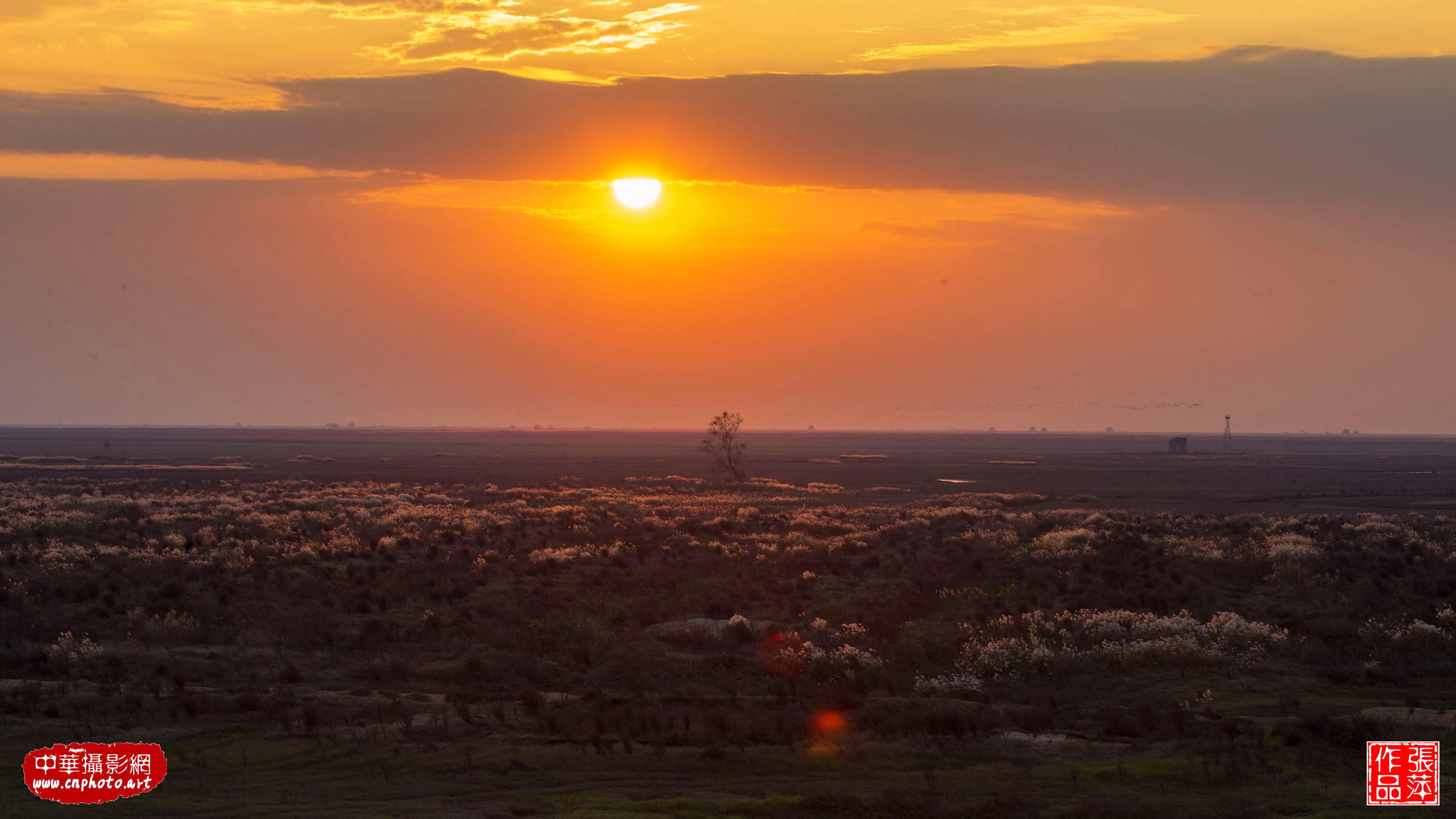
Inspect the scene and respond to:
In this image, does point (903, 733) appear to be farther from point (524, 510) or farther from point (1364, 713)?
point (524, 510)

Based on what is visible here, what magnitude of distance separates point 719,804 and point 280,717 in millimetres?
9449

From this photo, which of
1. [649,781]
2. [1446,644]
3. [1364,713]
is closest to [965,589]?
[1446,644]

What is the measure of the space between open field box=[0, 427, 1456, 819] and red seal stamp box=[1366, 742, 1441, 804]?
33 centimetres

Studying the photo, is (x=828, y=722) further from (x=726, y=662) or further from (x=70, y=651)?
(x=70, y=651)

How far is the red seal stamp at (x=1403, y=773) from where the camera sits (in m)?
13.4

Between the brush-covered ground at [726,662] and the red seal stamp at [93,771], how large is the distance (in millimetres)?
259

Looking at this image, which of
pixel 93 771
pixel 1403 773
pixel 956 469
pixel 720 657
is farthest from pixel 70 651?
pixel 956 469

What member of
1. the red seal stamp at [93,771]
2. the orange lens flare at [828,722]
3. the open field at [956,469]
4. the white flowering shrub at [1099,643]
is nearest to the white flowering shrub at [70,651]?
the red seal stamp at [93,771]

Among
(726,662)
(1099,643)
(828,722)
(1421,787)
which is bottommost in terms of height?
(726,662)

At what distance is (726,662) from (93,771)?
47.3 feet

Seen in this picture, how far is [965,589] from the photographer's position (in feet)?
109

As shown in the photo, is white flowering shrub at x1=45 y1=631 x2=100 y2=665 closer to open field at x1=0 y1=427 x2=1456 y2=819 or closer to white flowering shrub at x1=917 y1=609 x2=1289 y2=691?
open field at x1=0 y1=427 x2=1456 y2=819

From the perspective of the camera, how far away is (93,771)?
13.7 metres

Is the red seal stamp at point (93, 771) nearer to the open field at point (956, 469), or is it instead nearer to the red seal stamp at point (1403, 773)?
the red seal stamp at point (1403, 773)
